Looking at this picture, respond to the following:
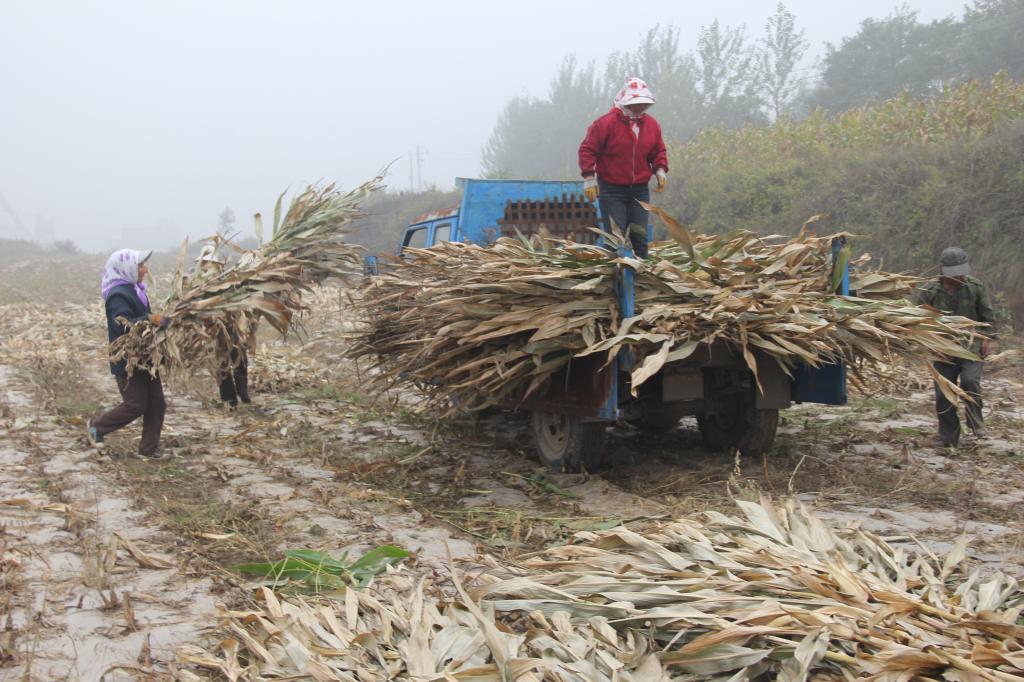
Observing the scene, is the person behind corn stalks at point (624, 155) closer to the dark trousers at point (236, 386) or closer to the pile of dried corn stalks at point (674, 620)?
the pile of dried corn stalks at point (674, 620)

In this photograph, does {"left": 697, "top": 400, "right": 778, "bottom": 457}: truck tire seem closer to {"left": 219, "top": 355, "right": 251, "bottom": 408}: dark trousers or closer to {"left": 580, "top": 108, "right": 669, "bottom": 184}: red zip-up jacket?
{"left": 580, "top": 108, "right": 669, "bottom": 184}: red zip-up jacket

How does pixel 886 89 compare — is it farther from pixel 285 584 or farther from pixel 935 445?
pixel 285 584

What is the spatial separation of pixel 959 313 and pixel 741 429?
1993 mm

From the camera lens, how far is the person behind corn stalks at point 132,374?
708cm

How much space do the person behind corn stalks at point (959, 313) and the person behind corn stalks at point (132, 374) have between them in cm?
617

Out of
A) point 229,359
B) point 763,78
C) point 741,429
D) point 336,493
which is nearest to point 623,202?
point 741,429

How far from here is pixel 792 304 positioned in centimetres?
539

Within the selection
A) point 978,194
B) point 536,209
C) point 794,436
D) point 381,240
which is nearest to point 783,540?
point 794,436

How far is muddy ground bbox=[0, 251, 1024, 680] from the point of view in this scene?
12.4ft

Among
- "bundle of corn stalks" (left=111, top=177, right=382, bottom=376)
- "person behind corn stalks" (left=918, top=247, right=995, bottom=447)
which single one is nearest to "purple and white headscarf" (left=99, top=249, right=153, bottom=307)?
"bundle of corn stalks" (left=111, top=177, right=382, bottom=376)

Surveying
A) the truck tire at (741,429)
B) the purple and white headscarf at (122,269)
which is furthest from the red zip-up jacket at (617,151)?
the purple and white headscarf at (122,269)

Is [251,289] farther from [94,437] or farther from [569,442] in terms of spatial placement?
[569,442]

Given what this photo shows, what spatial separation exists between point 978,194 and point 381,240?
28.8m

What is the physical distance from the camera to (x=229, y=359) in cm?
798
